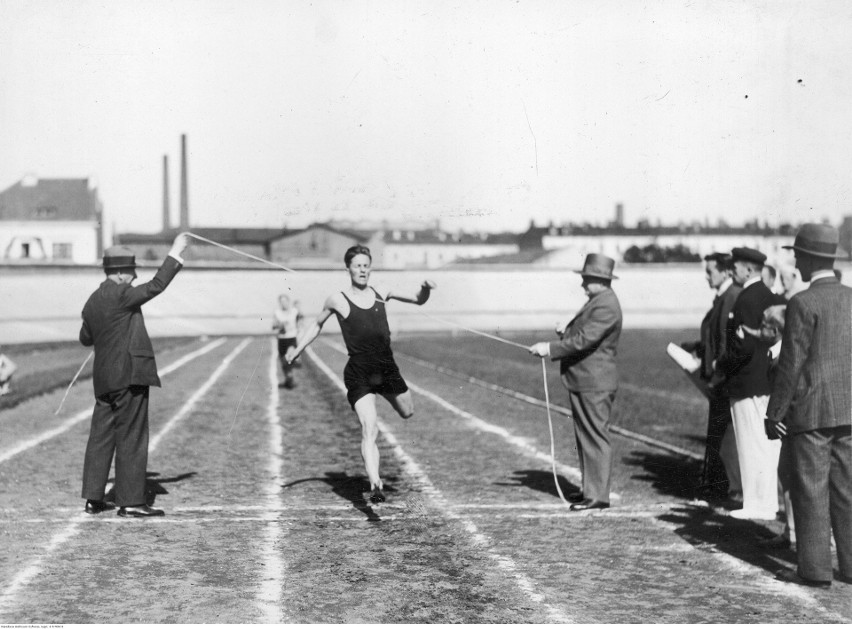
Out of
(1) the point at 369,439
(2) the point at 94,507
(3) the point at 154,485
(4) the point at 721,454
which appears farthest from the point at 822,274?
(3) the point at 154,485

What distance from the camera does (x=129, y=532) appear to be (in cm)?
775

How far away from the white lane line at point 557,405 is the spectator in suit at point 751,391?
278 centimetres

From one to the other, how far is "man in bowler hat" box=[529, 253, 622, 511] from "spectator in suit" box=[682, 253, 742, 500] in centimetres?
78

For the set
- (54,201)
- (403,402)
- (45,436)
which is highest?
(54,201)

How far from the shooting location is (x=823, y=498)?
20.4ft

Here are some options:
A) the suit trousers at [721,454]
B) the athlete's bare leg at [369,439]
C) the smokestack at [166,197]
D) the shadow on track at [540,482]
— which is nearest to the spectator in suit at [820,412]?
the suit trousers at [721,454]

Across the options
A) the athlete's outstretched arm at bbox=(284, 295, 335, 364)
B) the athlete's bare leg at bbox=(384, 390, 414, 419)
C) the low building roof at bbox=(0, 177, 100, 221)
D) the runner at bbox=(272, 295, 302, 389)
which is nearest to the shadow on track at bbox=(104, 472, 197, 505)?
the athlete's outstretched arm at bbox=(284, 295, 335, 364)

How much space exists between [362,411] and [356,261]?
1208 mm

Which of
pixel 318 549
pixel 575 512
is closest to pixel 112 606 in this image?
pixel 318 549

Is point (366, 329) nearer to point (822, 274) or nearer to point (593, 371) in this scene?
point (593, 371)

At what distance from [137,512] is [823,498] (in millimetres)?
4940

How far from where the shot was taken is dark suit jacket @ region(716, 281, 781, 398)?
8.48 m

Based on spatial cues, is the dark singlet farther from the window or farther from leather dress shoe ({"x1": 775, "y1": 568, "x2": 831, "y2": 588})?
the window

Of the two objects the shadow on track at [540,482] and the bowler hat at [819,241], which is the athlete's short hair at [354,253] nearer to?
the shadow on track at [540,482]
